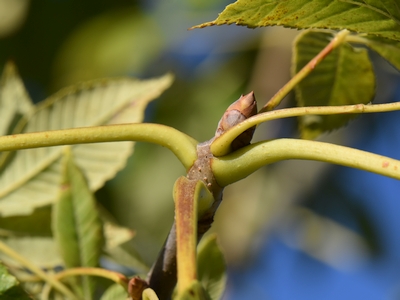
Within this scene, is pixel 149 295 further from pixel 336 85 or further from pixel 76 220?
pixel 336 85

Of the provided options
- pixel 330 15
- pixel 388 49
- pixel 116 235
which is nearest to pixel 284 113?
pixel 330 15

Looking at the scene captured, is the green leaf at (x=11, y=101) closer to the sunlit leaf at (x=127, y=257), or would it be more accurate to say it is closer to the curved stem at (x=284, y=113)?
the sunlit leaf at (x=127, y=257)

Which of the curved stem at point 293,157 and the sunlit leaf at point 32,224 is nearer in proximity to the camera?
the curved stem at point 293,157

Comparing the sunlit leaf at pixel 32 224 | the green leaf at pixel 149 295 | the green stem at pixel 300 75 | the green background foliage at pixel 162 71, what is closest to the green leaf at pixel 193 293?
the green leaf at pixel 149 295

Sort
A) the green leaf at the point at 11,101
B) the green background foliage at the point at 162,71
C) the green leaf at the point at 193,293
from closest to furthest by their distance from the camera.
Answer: the green leaf at the point at 193,293, the green leaf at the point at 11,101, the green background foliage at the point at 162,71

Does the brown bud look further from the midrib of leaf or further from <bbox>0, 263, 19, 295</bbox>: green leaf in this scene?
the midrib of leaf

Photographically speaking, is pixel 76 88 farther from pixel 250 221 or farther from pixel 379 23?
pixel 250 221

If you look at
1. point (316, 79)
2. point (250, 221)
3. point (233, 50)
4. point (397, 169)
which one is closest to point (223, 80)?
point (233, 50)
